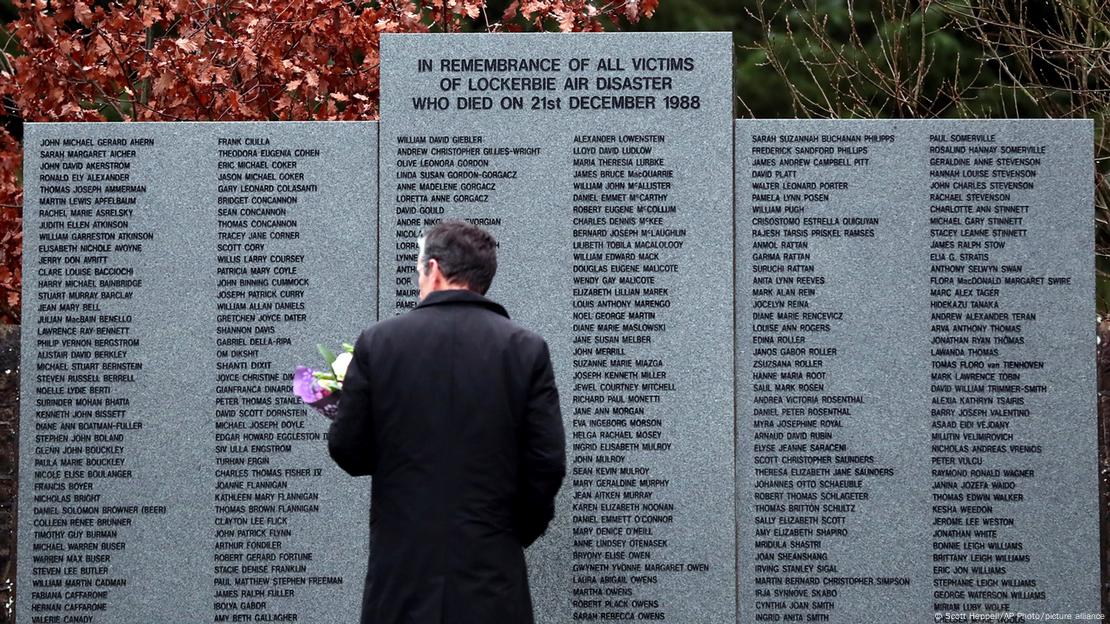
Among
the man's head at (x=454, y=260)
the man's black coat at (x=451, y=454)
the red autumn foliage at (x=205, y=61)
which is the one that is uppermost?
the red autumn foliage at (x=205, y=61)

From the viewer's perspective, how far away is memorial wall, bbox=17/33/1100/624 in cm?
582

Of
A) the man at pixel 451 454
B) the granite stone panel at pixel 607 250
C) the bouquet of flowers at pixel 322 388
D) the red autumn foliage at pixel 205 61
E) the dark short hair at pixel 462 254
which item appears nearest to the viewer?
the man at pixel 451 454

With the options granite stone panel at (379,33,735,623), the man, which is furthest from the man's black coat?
granite stone panel at (379,33,735,623)

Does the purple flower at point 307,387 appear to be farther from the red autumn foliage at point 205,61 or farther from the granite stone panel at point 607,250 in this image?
the red autumn foliage at point 205,61

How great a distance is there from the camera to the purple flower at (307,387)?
15.8 ft

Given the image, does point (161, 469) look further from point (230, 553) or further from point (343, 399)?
point (343, 399)

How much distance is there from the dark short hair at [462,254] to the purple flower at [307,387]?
82 cm

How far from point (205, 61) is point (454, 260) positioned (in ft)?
12.1

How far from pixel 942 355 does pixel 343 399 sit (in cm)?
306

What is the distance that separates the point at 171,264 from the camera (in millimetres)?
5980

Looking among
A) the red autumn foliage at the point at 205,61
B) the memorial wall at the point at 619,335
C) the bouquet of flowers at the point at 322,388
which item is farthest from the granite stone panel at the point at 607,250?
the red autumn foliage at the point at 205,61

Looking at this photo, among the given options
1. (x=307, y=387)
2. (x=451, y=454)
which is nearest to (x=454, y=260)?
(x=451, y=454)

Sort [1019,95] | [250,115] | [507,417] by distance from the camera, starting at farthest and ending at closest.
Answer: [1019,95], [250,115], [507,417]

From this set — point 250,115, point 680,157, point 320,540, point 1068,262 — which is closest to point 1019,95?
point 1068,262
